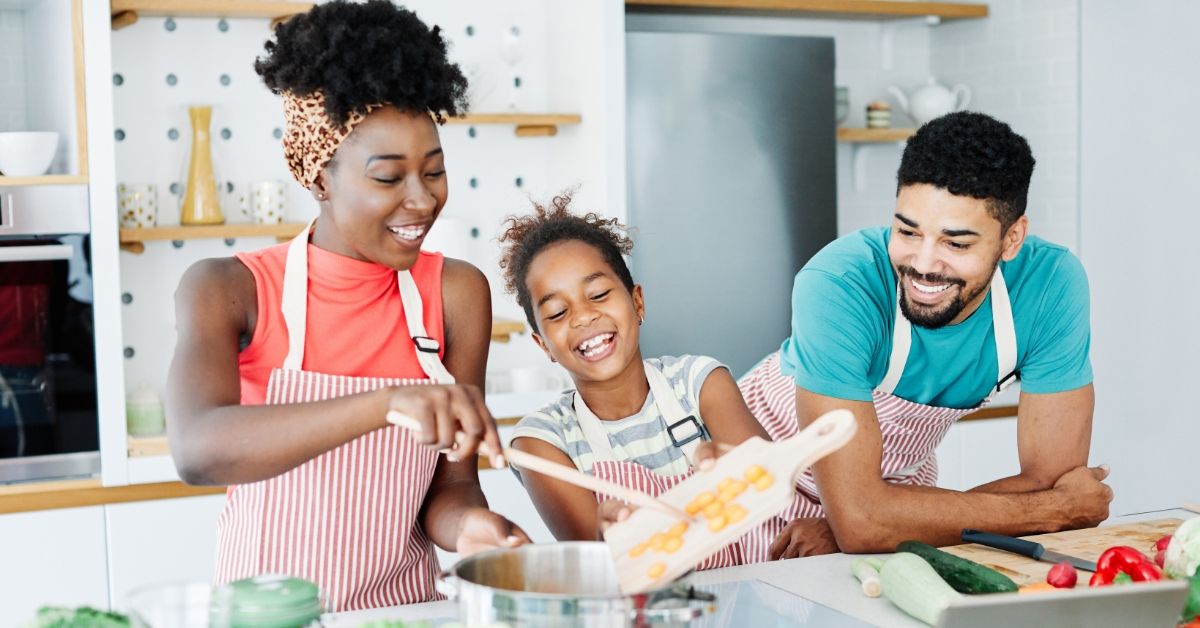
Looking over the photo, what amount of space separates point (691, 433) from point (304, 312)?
2.05ft

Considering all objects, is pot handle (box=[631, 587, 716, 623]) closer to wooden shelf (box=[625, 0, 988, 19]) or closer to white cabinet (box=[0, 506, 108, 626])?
white cabinet (box=[0, 506, 108, 626])

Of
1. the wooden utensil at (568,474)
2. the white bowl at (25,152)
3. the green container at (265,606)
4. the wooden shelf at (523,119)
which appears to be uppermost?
the wooden shelf at (523,119)

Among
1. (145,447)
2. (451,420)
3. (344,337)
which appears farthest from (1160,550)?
(145,447)

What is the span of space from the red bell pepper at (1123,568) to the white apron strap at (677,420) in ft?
2.05

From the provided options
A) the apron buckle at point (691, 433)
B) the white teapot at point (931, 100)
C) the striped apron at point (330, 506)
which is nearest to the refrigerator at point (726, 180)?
the white teapot at point (931, 100)

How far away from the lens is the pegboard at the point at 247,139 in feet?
11.0

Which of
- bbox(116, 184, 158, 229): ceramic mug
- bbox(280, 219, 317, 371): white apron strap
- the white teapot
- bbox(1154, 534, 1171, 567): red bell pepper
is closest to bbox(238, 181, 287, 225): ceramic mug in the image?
bbox(116, 184, 158, 229): ceramic mug

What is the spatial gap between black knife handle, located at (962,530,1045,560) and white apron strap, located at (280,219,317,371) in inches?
37.7

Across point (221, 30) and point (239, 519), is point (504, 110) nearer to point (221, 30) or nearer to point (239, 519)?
point (221, 30)

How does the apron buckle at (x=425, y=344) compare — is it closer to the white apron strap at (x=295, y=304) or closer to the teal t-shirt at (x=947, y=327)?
the white apron strap at (x=295, y=304)

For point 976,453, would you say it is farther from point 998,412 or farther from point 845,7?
point 845,7

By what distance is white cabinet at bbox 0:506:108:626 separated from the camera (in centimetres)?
282

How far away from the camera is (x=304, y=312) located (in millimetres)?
1625

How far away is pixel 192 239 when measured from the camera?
10.9ft
